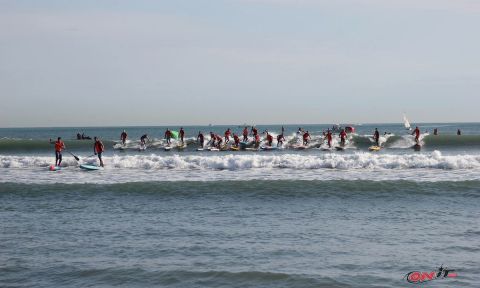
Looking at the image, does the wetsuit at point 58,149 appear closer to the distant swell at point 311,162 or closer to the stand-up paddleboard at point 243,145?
the distant swell at point 311,162

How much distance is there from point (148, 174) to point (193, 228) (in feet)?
40.8

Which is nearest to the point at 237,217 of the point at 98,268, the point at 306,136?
the point at 98,268

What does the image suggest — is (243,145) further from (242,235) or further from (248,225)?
(242,235)

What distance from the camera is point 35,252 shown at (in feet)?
34.7

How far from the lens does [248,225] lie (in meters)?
→ 12.8

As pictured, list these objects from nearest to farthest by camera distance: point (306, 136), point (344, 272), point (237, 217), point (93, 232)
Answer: point (344, 272), point (93, 232), point (237, 217), point (306, 136)

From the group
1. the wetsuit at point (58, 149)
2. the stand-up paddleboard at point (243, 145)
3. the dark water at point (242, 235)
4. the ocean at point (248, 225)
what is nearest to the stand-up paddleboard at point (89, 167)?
the ocean at point (248, 225)

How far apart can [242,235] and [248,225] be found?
116 cm

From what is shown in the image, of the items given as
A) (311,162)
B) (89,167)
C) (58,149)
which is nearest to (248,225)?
(311,162)

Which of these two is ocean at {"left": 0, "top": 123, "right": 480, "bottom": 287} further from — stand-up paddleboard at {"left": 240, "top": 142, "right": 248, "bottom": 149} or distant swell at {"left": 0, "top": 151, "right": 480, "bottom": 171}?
stand-up paddleboard at {"left": 240, "top": 142, "right": 248, "bottom": 149}

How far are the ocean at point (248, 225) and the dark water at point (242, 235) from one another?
1.3 inches

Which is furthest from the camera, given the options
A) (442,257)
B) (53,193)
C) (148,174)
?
(148,174)

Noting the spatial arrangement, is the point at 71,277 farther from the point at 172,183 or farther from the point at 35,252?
the point at 172,183

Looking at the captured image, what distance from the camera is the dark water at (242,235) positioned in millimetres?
8953
